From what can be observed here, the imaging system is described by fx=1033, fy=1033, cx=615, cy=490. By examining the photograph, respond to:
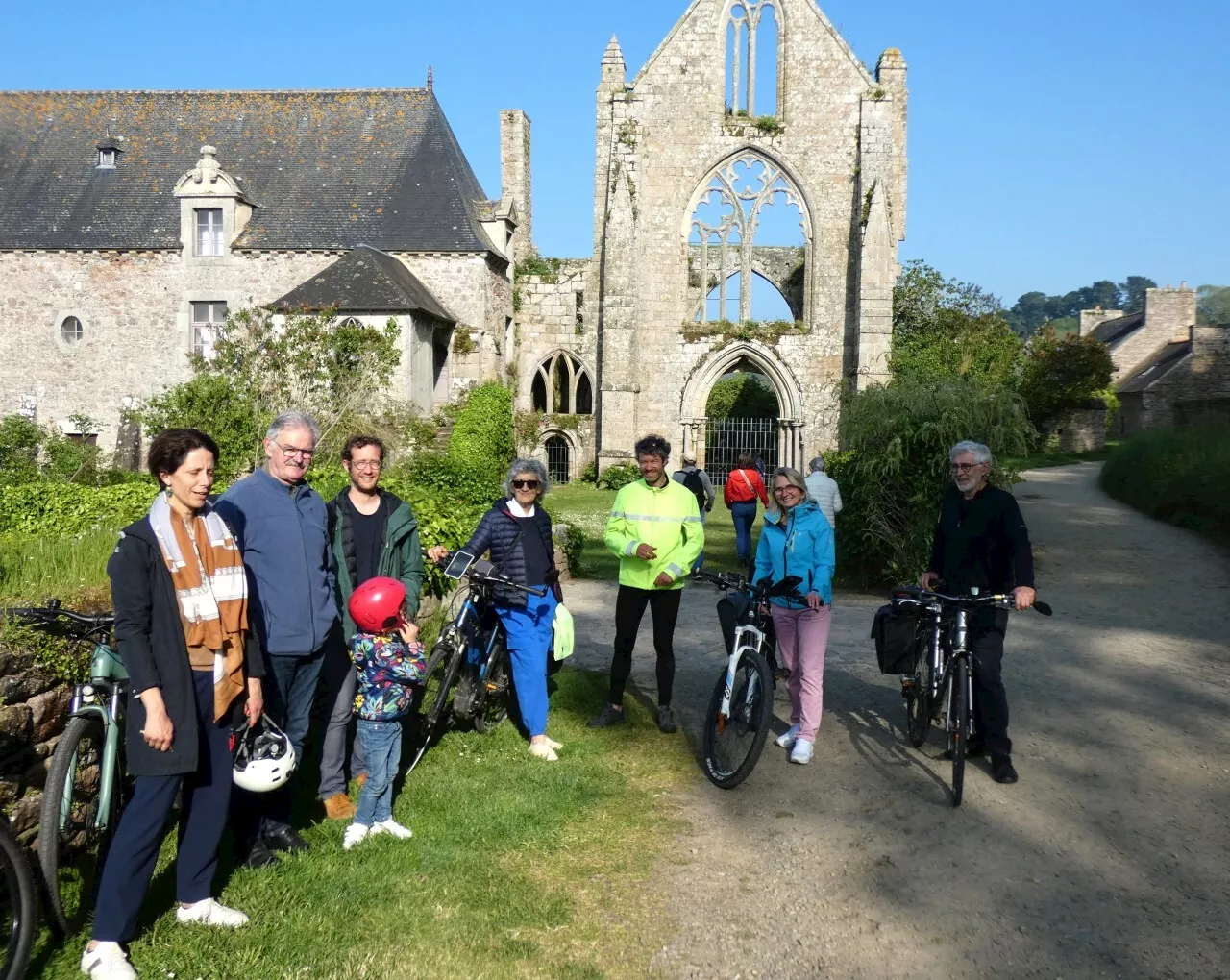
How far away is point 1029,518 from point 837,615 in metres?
9.07

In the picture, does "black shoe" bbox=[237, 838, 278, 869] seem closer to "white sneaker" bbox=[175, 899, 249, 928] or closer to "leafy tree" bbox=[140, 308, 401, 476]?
"white sneaker" bbox=[175, 899, 249, 928]

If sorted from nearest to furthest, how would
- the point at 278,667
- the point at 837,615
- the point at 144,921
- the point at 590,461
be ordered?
the point at 144,921, the point at 278,667, the point at 837,615, the point at 590,461

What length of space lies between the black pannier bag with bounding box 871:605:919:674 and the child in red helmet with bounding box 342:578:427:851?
2.63 metres

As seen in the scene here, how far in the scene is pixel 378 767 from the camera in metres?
4.75

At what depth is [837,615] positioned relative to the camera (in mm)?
10711

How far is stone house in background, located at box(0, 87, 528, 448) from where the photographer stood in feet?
81.5

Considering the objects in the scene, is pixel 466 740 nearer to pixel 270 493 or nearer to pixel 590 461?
pixel 270 493

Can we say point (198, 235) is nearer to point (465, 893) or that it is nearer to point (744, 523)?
point (744, 523)

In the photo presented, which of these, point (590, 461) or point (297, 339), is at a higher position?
point (297, 339)

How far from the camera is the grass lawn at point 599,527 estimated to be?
1408cm

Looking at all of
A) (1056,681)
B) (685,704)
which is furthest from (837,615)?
(685,704)

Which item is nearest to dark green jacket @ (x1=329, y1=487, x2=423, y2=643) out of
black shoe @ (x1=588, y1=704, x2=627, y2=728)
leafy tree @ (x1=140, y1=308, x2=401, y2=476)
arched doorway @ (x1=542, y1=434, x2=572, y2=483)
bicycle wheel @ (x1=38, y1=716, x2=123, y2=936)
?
bicycle wheel @ (x1=38, y1=716, x2=123, y2=936)

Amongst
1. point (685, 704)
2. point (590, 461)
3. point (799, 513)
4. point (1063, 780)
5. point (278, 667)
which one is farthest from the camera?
point (590, 461)

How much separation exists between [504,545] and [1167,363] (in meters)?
47.3
